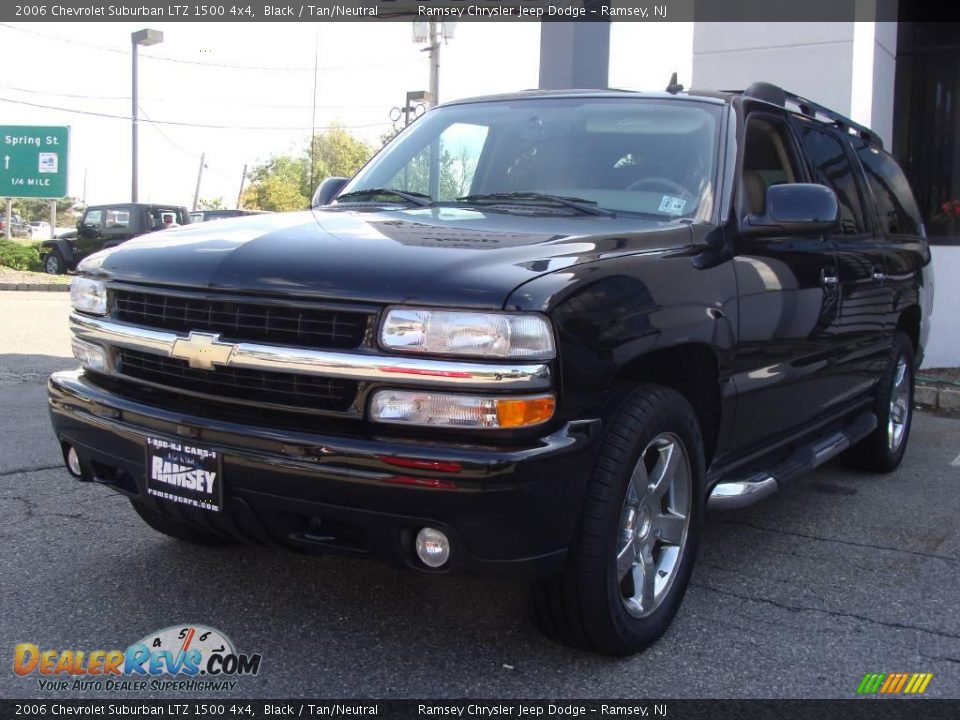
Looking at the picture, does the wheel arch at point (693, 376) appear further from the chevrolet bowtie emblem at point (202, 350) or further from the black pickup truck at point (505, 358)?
the chevrolet bowtie emblem at point (202, 350)

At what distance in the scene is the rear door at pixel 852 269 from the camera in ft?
14.8

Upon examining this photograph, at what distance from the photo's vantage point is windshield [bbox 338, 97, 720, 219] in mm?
3717

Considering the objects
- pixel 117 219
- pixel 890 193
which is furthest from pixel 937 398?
pixel 117 219

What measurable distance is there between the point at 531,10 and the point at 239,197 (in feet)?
223

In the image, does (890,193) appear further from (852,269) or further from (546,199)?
(546,199)

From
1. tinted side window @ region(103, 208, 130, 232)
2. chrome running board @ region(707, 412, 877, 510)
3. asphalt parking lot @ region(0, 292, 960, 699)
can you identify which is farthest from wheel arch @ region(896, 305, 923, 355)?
tinted side window @ region(103, 208, 130, 232)

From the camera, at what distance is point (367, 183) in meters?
4.29

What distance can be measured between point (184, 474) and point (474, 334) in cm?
96

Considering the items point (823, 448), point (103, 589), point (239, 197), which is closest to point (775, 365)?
point (823, 448)

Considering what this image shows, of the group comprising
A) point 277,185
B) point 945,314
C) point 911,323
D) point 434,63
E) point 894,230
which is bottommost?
point 945,314

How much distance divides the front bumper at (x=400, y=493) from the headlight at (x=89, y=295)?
2.09 feet

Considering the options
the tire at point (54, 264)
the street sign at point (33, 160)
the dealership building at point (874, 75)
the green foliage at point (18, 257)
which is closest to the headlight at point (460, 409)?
the dealership building at point (874, 75)

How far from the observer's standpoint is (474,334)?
2537mm

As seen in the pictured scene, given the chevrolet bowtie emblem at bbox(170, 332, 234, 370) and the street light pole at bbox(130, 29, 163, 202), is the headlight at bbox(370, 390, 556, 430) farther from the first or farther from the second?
the street light pole at bbox(130, 29, 163, 202)
